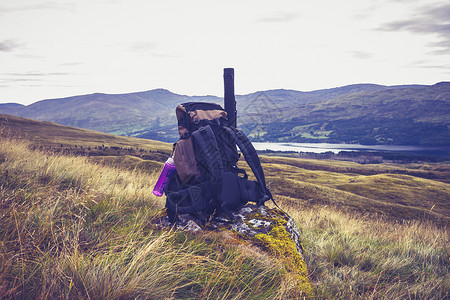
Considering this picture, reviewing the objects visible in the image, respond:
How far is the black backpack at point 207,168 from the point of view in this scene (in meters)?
4.20

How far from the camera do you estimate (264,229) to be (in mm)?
4023

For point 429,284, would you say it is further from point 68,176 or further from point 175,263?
point 68,176

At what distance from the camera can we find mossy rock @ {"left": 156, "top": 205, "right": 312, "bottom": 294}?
3.58 m

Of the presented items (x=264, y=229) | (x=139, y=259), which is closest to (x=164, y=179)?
(x=264, y=229)

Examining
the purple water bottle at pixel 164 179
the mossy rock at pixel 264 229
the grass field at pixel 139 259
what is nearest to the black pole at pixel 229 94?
the purple water bottle at pixel 164 179

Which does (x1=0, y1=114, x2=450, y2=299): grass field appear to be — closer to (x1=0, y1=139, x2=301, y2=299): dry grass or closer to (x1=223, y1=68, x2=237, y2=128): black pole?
(x1=0, y1=139, x2=301, y2=299): dry grass

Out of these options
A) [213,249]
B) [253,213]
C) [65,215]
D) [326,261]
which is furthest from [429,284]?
[65,215]

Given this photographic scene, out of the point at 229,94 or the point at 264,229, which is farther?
the point at 229,94

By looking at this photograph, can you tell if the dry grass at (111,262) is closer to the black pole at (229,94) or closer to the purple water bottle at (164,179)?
the purple water bottle at (164,179)

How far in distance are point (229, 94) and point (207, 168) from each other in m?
1.72

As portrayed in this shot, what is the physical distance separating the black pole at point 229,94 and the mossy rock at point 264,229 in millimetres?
1796

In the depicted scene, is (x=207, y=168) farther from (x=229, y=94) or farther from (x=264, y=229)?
(x=229, y=94)

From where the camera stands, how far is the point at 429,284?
4090 mm

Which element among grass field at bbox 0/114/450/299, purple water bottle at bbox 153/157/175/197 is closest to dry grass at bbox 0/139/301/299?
grass field at bbox 0/114/450/299
